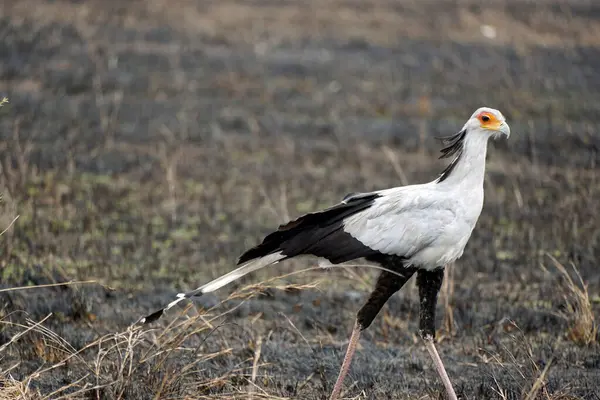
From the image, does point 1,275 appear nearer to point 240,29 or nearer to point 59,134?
point 59,134

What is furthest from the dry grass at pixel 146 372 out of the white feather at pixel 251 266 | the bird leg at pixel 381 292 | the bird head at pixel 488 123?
the bird head at pixel 488 123

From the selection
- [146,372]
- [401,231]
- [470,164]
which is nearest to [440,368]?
[401,231]

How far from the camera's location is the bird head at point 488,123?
4621mm

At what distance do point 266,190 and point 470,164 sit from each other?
524cm

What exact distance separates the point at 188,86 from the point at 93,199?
A: 6381 millimetres

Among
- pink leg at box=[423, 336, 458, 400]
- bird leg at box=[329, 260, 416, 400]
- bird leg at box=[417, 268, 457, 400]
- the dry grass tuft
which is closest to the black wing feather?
bird leg at box=[329, 260, 416, 400]

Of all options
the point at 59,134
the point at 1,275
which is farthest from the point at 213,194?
the point at 1,275

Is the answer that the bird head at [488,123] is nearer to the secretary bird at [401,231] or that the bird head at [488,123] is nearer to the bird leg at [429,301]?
the secretary bird at [401,231]

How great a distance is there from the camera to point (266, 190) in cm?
970

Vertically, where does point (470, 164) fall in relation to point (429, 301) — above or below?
above

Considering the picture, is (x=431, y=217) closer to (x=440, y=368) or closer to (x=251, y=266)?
(x=440, y=368)

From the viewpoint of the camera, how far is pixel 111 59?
15.7 metres

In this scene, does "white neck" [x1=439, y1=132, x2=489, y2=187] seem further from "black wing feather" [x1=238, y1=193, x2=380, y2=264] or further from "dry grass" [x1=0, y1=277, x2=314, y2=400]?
"dry grass" [x1=0, y1=277, x2=314, y2=400]

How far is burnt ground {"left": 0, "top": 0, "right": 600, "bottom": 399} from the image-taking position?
5.16 metres
